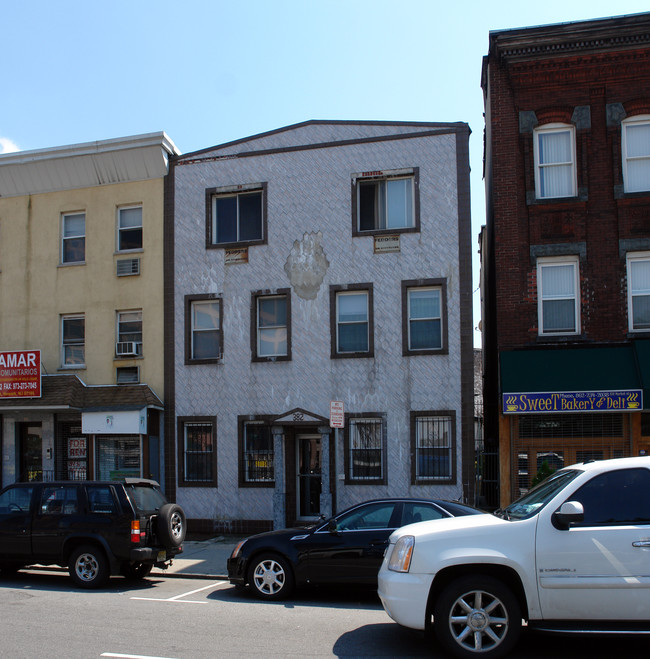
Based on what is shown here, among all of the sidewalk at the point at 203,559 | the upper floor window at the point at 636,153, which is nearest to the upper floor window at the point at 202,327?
the sidewalk at the point at 203,559

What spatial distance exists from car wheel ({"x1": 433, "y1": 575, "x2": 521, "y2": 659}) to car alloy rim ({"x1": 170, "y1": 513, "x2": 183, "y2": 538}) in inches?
241

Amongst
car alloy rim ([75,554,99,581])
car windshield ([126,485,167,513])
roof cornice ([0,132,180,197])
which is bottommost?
car alloy rim ([75,554,99,581])

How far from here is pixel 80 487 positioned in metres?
11.9

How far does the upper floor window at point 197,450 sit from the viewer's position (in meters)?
18.7

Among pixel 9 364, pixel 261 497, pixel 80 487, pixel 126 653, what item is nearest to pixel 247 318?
pixel 261 497

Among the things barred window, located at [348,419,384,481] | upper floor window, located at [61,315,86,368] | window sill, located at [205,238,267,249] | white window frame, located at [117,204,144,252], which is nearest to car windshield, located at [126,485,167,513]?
barred window, located at [348,419,384,481]

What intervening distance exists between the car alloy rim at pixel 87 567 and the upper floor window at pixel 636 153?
43.7 feet

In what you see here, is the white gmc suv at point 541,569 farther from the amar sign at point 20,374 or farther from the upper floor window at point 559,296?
the amar sign at point 20,374

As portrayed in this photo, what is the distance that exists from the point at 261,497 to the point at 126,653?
34.9 feet

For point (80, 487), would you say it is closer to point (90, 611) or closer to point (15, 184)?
point (90, 611)

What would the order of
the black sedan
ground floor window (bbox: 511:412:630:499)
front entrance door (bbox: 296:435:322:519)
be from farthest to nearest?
front entrance door (bbox: 296:435:322:519) < ground floor window (bbox: 511:412:630:499) < the black sedan

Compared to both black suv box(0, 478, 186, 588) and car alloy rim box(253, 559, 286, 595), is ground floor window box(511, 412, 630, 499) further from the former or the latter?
black suv box(0, 478, 186, 588)

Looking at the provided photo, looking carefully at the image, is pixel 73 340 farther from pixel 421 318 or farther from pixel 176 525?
pixel 176 525

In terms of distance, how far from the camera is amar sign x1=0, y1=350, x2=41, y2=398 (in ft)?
62.7
